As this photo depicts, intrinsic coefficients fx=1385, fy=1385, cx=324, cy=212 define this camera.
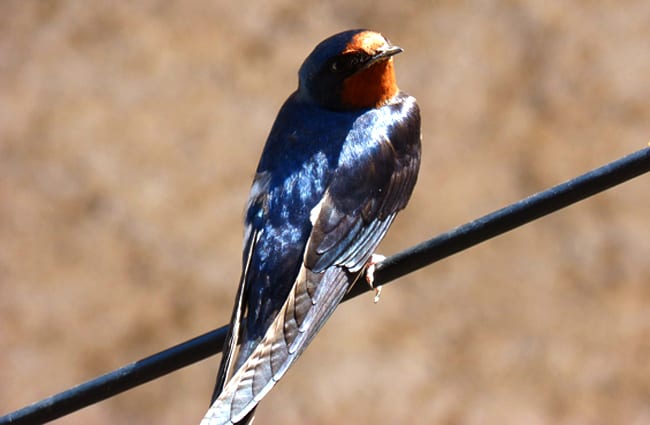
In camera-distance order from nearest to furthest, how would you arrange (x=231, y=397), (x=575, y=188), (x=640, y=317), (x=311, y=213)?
(x=575, y=188) < (x=231, y=397) < (x=311, y=213) < (x=640, y=317)

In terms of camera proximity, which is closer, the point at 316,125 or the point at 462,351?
the point at 316,125

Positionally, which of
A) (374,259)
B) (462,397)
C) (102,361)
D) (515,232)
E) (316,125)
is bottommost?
(374,259)

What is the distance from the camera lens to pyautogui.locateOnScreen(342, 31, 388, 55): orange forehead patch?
243 centimetres

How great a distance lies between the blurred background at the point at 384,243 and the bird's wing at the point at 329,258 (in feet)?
6.29

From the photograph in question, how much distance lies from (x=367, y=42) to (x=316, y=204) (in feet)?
1.17

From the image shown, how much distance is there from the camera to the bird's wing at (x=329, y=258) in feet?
6.30

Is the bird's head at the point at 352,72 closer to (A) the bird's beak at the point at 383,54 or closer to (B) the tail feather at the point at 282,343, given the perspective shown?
(A) the bird's beak at the point at 383,54

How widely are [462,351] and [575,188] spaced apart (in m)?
2.75

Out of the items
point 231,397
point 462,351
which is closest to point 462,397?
point 462,351

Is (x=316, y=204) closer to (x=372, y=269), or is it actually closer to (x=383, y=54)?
(x=372, y=269)

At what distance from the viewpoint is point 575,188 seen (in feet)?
5.48

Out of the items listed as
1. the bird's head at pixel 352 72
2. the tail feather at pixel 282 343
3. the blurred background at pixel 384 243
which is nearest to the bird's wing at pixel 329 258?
the tail feather at pixel 282 343

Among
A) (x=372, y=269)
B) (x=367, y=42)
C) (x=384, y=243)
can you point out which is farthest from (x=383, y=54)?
(x=384, y=243)

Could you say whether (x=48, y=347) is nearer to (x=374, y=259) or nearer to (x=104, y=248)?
(x=104, y=248)
